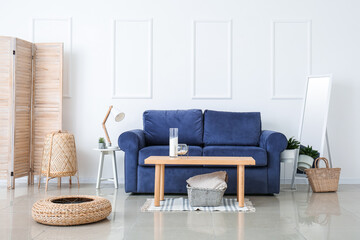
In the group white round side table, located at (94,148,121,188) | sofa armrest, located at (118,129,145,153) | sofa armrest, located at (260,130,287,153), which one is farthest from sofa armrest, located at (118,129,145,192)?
sofa armrest, located at (260,130,287,153)

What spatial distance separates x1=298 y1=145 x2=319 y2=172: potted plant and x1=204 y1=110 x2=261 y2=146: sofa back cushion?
0.56m

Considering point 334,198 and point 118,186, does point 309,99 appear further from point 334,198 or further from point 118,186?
point 118,186

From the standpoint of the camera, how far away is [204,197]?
12.9 feet

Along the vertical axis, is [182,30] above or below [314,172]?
above

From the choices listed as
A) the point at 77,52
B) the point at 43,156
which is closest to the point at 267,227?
the point at 43,156

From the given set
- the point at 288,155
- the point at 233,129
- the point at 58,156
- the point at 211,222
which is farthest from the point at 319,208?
the point at 58,156

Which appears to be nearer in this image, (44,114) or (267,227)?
(267,227)

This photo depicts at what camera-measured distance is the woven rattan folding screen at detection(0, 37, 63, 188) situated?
199 inches

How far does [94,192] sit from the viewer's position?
481 cm

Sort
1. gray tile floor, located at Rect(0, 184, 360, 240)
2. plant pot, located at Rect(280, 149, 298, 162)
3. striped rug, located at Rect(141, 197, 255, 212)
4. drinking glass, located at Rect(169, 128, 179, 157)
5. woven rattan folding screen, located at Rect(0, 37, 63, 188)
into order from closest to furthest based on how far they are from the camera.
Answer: gray tile floor, located at Rect(0, 184, 360, 240)
striped rug, located at Rect(141, 197, 255, 212)
drinking glass, located at Rect(169, 128, 179, 157)
plant pot, located at Rect(280, 149, 298, 162)
woven rattan folding screen, located at Rect(0, 37, 63, 188)

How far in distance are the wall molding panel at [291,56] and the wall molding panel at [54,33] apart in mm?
2728

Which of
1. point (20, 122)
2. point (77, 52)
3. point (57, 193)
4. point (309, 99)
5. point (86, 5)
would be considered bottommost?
point (57, 193)

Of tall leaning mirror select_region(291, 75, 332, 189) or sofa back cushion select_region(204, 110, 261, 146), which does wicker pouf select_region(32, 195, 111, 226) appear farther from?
tall leaning mirror select_region(291, 75, 332, 189)

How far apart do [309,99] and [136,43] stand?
94.2 inches
